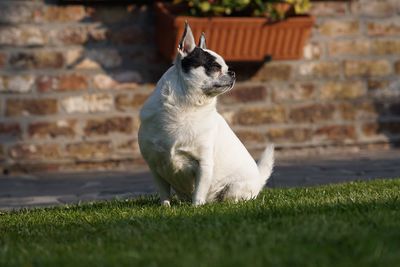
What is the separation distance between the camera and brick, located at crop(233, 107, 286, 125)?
27.8 ft

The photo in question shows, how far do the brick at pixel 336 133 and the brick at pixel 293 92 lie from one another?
342 mm

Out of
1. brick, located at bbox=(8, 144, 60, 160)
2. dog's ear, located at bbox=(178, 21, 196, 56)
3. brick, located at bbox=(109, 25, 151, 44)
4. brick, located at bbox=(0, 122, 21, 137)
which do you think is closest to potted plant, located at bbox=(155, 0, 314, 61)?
brick, located at bbox=(109, 25, 151, 44)

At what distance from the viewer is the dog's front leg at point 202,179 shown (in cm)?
491

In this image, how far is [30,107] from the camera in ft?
26.4

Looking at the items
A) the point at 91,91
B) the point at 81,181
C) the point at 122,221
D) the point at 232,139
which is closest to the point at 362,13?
the point at 91,91

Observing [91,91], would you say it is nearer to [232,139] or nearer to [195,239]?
[232,139]

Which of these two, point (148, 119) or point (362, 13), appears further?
point (362, 13)

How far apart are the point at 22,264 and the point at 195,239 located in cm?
69

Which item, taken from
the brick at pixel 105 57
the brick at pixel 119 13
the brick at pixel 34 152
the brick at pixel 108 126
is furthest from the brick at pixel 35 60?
the brick at pixel 34 152

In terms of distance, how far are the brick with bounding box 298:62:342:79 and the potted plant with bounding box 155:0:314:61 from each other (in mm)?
382

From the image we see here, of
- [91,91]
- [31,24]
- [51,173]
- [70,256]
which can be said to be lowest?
[51,173]

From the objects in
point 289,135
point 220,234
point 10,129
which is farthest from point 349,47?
point 220,234

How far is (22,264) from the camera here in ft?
10.5

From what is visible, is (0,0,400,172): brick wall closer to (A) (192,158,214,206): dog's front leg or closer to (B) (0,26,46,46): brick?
(B) (0,26,46,46): brick
